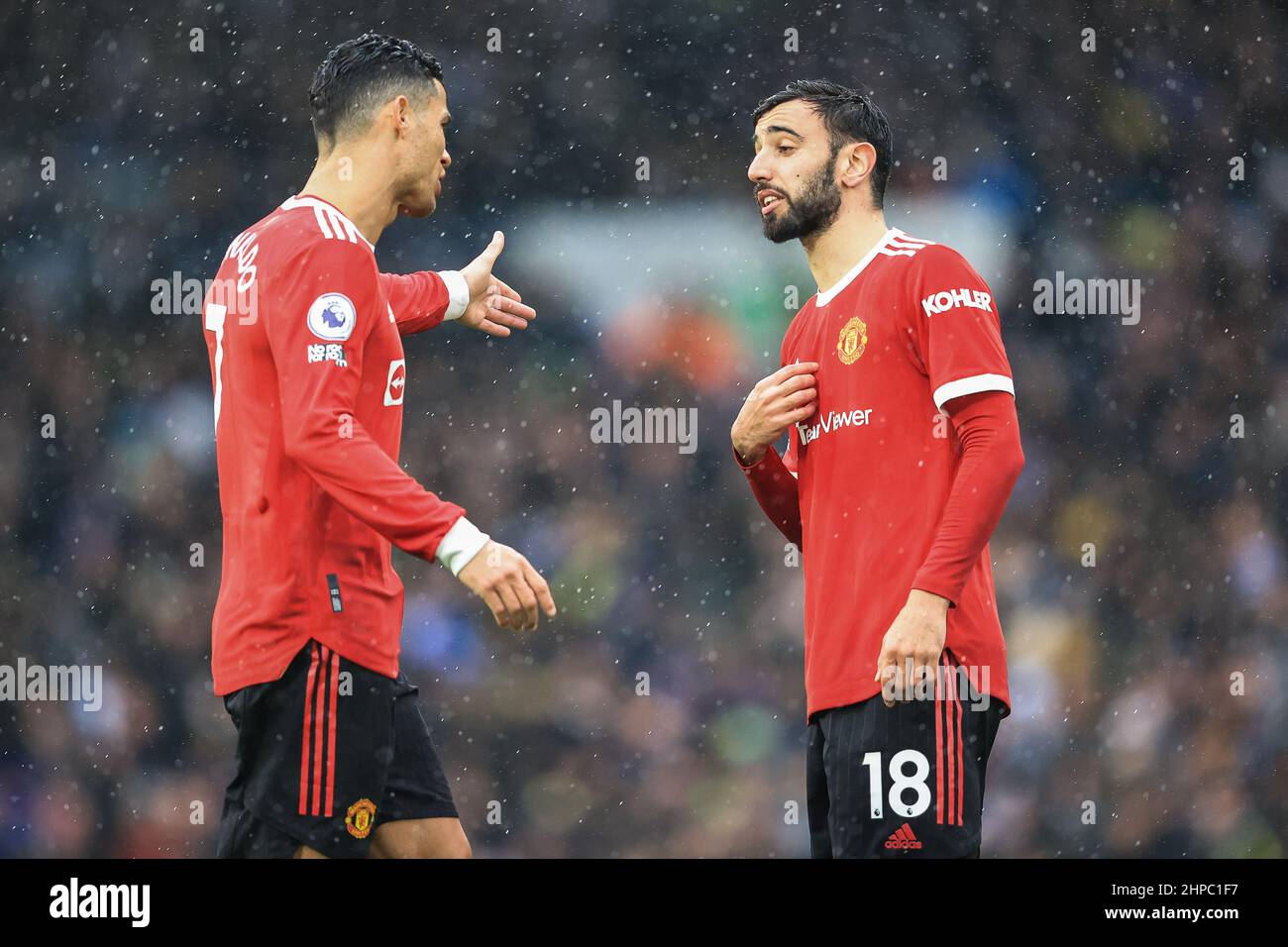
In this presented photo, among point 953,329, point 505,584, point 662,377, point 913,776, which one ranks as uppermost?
point 662,377

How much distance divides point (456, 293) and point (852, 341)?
3.61ft

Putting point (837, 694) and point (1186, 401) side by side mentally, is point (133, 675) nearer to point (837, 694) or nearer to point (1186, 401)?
point (837, 694)

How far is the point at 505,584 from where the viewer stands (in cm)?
284

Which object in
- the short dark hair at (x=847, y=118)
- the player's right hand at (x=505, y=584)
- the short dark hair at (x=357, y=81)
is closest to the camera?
the player's right hand at (x=505, y=584)

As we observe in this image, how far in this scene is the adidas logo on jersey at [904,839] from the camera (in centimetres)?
311

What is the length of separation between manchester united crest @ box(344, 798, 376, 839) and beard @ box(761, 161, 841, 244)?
1508mm

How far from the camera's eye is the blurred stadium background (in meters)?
6.80


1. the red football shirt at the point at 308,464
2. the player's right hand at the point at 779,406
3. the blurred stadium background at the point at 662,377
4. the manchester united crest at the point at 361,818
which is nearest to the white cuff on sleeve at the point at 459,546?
the red football shirt at the point at 308,464

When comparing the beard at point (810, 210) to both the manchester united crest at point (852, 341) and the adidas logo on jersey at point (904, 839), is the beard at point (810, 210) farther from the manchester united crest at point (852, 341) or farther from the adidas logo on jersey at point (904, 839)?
the adidas logo on jersey at point (904, 839)

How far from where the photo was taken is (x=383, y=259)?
7137 millimetres

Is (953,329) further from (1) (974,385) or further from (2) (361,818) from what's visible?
(2) (361,818)

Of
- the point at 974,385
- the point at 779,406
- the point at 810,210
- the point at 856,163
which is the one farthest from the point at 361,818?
the point at 856,163

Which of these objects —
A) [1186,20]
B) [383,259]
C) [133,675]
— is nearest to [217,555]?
[133,675]

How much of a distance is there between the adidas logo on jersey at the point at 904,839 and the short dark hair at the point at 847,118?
4.58ft
